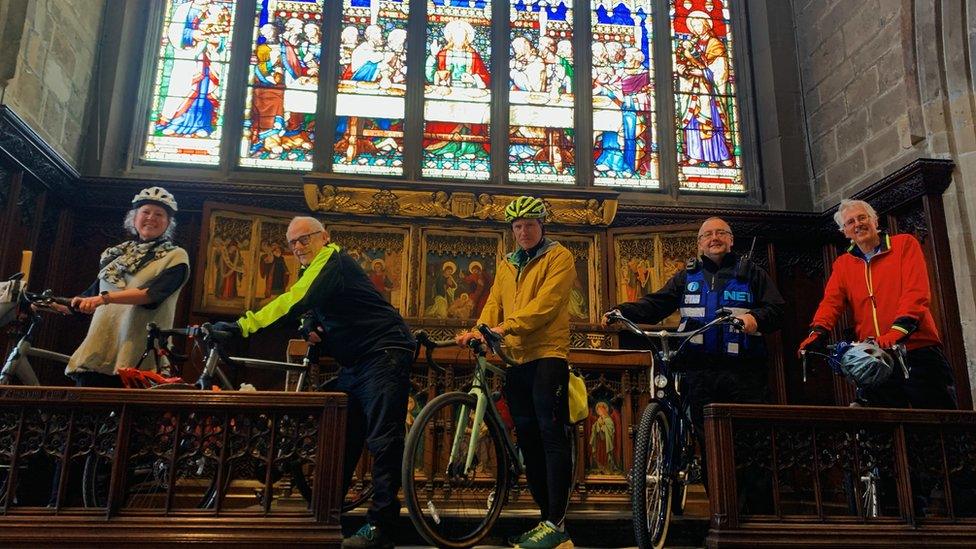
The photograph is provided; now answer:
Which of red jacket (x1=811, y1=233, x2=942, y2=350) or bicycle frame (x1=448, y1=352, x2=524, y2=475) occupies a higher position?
red jacket (x1=811, y1=233, x2=942, y2=350)

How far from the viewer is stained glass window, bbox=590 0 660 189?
7488 mm

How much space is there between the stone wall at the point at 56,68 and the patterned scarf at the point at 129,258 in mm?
2187

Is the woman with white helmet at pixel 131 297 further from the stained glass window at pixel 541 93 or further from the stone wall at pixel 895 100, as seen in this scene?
the stone wall at pixel 895 100

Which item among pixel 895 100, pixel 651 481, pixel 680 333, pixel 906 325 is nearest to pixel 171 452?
pixel 651 481

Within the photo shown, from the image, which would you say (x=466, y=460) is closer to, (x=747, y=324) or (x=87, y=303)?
(x=747, y=324)

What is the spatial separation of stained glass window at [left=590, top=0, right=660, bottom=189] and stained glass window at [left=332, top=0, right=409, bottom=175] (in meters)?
1.91

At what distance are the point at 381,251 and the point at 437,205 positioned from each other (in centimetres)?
61

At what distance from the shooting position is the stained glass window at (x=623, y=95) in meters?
7.49

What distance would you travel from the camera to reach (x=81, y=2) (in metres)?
6.51

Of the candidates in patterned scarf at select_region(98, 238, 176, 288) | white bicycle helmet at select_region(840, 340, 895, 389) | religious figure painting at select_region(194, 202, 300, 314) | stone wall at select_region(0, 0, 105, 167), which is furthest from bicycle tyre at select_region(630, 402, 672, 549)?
stone wall at select_region(0, 0, 105, 167)

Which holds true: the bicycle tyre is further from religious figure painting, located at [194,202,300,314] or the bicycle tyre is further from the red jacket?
religious figure painting, located at [194,202,300,314]

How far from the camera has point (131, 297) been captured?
3523mm

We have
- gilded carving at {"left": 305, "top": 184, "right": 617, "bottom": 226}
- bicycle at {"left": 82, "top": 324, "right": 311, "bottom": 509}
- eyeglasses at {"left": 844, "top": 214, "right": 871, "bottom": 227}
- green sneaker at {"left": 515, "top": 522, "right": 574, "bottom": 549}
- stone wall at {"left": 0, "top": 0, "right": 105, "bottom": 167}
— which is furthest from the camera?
gilded carving at {"left": 305, "top": 184, "right": 617, "bottom": 226}

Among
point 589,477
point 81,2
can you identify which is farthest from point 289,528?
point 81,2
